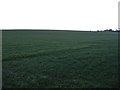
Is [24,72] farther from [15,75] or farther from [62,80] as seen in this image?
[62,80]

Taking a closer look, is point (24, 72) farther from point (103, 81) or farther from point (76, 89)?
point (103, 81)

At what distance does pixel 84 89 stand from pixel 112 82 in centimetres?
239

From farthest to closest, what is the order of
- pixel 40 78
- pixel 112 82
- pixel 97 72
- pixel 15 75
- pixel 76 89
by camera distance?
1. pixel 97 72
2. pixel 15 75
3. pixel 40 78
4. pixel 112 82
5. pixel 76 89

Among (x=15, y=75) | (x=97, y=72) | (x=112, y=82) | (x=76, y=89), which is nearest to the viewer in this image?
(x=76, y=89)

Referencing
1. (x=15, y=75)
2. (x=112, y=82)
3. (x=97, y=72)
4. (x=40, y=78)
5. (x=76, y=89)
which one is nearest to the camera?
(x=76, y=89)

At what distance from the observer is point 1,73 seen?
38.6 ft

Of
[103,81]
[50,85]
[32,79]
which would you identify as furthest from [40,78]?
[103,81]

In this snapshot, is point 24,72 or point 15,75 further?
point 24,72

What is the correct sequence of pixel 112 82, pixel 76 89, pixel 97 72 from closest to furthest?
pixel 76 89
pixel 112 82
pixel 97 72

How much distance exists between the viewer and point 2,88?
8.80 m

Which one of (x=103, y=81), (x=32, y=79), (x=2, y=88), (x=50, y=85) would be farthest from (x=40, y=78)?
(x=103, y=81)

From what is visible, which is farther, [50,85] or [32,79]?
[32,79]

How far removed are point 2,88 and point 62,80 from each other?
403 cm

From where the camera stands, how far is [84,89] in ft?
28.3
